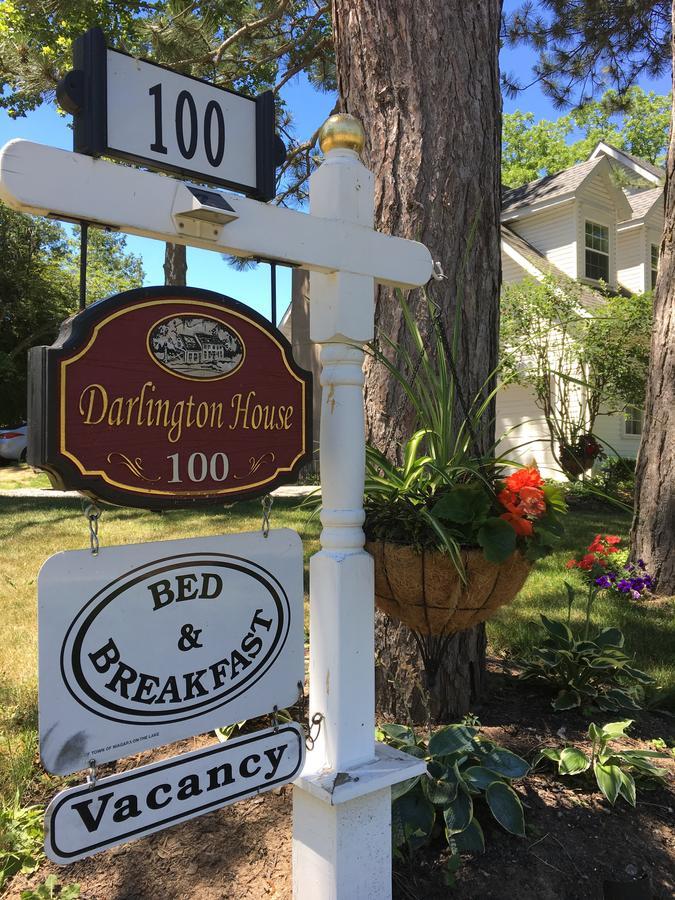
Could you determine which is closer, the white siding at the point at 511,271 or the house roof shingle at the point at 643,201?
the white siding at the point at 511,271

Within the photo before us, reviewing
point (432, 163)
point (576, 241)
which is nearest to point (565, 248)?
point (576, 241)

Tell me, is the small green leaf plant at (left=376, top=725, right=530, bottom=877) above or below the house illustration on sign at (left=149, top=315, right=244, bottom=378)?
below

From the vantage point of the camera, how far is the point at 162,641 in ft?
4.66

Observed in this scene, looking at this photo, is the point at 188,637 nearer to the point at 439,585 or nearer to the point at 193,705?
the point at 193,705

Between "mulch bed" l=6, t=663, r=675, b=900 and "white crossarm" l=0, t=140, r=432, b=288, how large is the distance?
170cm

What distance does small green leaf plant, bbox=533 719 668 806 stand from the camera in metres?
2.15

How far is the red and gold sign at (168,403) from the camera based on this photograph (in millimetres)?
1227

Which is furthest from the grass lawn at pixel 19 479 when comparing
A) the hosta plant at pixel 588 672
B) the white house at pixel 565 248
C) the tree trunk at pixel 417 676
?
the hosta plant at pixel 588 672

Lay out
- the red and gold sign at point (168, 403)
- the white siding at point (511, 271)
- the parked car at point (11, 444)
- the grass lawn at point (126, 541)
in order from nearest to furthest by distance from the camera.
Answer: the red and gold sign at point (168, 403) < the grass lawn at point (126, 541) < the white siding at point (511, 271) < the parked car at point (11, 444)

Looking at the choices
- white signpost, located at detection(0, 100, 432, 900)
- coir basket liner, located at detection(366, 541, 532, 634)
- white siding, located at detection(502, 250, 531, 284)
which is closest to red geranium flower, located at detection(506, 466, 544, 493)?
coir basket liner, located at detection(366, 541, 532, 634)

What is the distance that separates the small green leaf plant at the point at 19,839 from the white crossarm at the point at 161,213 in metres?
→ 1.83

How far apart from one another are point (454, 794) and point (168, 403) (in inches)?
55.9

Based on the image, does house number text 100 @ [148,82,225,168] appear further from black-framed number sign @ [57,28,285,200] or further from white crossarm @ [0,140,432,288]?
white crossarm @ [0,140,432,288]

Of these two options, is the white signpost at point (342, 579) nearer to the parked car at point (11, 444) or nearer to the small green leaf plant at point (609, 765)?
the small green leaf plant at point (609, 765)
